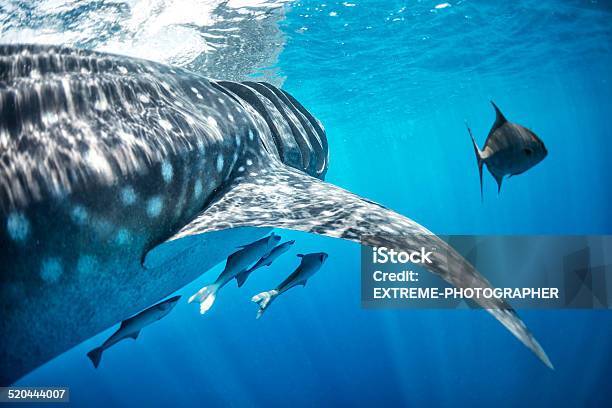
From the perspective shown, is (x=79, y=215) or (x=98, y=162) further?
(x=98, y=162)

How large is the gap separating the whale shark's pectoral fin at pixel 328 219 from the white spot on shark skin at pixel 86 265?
0.41m

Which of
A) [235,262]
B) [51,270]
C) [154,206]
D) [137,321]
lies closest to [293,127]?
[235,262]

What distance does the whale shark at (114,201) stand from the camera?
1771 millimetres

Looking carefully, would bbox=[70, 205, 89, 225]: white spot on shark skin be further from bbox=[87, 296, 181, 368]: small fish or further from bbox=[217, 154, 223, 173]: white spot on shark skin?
bbox=[87, 296, 181, 368]: small fish

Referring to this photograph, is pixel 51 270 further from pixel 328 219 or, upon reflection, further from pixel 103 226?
pixel 328 219

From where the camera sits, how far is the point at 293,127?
14.2 feet

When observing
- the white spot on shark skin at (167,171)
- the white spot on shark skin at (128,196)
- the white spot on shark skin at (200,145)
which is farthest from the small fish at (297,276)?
the white spot on shark skin at (128,196)

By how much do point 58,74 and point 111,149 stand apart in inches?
25.7

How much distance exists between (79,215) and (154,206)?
396mm

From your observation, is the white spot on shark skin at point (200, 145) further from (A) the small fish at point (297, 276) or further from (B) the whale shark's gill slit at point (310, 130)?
(A) the small fish at point (297, 276)

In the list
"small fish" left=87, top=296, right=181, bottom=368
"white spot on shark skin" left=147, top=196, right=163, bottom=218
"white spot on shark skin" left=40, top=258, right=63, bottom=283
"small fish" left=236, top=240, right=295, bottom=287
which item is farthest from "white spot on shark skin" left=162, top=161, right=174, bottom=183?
"small fish" left=87, top=296, right=181, bottom=368

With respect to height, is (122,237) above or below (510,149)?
below

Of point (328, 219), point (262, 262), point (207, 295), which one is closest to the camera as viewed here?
point (328, 219)

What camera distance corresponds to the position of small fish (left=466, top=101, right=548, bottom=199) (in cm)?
419
